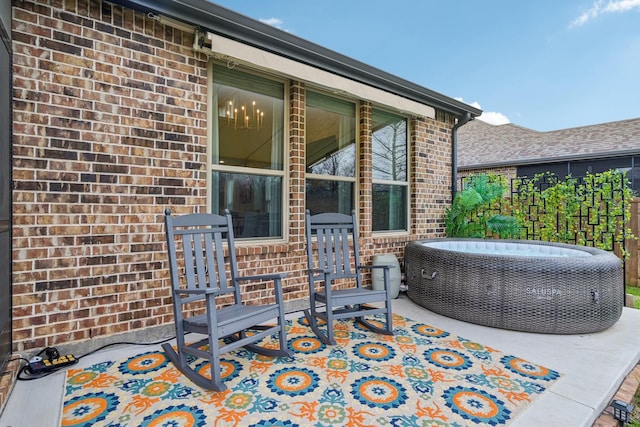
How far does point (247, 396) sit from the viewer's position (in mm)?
1995

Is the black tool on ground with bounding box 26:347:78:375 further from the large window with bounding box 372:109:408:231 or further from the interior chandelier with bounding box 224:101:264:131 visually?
the large window with bounding box 372:109:408:231

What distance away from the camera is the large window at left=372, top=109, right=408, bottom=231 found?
4688mm

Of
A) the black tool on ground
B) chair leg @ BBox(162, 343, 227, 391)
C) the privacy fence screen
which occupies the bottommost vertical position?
chair leg @ BBox(162, 343, 227, 391)

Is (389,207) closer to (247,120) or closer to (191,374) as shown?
(247,120)

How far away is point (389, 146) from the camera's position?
486 centimetres

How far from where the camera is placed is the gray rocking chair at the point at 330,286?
9.38ft

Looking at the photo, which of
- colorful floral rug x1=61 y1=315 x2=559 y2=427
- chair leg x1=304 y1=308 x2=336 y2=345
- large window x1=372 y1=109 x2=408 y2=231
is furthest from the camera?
large window x1=372 y1=109 x2=408 y2=231

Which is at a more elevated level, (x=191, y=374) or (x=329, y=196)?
(x=329, y=196)

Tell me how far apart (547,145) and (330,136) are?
10023 millimetres

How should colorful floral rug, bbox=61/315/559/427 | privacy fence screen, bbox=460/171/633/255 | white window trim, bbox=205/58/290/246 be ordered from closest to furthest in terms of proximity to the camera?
colorful floral rug, bbox=61/315/559/427, white window trim, bbox=205/58/290/246, privacy fence screen, bbox=460/171/633/255

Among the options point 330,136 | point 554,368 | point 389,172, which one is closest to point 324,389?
point 554,368

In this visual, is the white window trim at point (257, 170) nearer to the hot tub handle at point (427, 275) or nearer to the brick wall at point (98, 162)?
the brick wall at point (98, 162)

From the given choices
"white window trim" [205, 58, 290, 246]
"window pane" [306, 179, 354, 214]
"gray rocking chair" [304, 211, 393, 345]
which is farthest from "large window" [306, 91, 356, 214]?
"gray rocking chair" [304, 211, 393, 345]

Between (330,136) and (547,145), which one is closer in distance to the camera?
(330,136)
